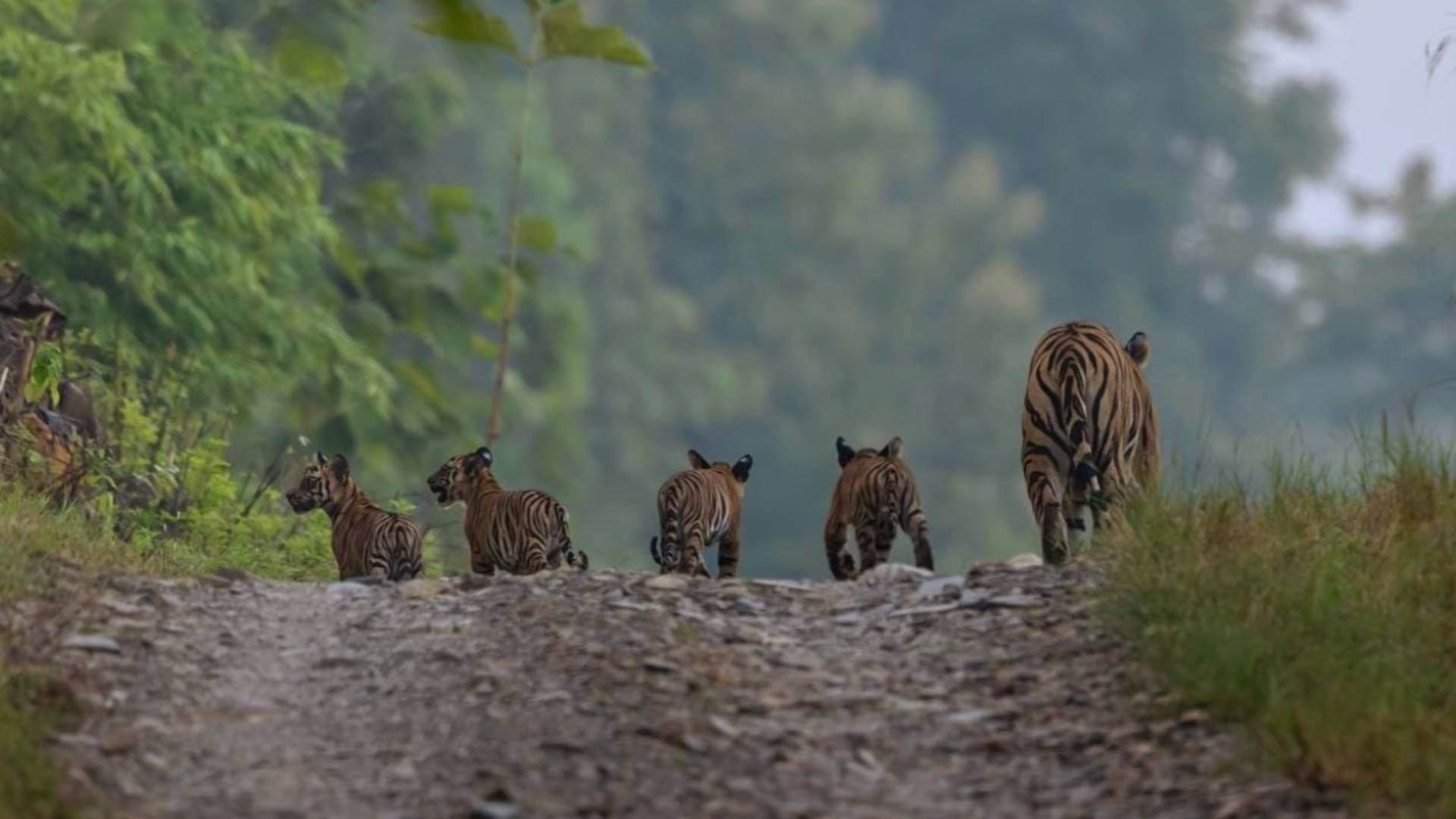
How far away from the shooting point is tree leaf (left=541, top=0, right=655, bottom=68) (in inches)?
796

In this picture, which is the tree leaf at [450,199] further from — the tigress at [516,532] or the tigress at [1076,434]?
the tigress at [1076,434]

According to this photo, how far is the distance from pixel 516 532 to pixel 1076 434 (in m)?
2.98

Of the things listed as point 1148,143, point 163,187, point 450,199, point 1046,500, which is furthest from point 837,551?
point 1148,143

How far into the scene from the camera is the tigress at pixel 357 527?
13727 mm

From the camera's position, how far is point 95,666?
985 cm

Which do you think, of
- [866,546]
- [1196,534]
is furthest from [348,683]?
[866,546]

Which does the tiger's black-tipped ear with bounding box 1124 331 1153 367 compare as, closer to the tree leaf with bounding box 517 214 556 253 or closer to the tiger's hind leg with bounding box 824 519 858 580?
the tiger's hind leg with bounding box 824 519 858 580

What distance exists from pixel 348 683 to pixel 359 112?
80.2 ft

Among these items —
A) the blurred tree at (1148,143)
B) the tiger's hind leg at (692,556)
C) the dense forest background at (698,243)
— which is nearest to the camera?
the tiger's hind leg at (692,556)

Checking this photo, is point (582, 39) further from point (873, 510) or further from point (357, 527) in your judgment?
point (873, 510)

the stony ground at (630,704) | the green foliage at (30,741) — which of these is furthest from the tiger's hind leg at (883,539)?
the green foliage at (30,741)

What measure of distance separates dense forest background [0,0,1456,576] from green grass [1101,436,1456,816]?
1.31 meters

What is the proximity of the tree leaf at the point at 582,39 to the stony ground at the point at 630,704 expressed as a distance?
919 centimetres

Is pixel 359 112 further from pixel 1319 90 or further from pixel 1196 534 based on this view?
pixel 1319 90
